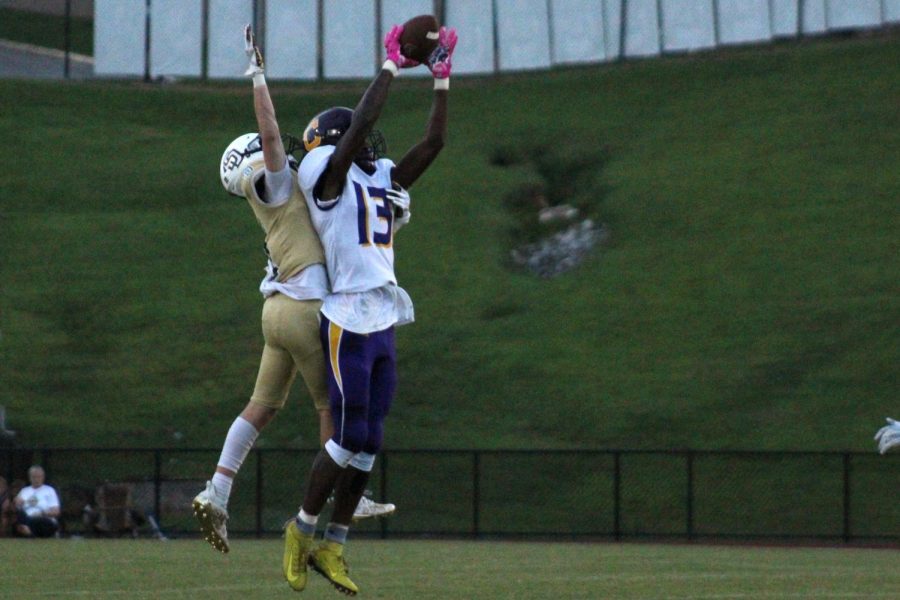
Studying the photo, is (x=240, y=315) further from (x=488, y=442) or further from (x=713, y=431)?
(x=713, y=431)

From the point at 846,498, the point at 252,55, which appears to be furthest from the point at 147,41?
the point at 252,55

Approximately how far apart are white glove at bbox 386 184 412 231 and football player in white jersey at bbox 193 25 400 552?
14mm

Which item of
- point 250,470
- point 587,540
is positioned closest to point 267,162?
point 587,540

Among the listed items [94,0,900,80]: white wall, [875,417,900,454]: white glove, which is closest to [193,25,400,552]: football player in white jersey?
[875,417,900,454]: white glove

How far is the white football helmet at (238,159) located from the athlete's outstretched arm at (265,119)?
17 cm

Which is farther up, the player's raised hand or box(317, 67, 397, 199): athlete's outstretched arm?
the player's raised hand

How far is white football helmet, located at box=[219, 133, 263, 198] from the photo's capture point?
8344mm

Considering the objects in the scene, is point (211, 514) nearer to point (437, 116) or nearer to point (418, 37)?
point (437, 116)

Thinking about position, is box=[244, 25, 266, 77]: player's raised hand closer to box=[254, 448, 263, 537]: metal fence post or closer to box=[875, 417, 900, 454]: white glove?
box=[875, 417, 900, 454]: white glove

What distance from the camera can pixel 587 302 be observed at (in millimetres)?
30141

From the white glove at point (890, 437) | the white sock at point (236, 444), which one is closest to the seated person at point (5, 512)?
the white sock at point (236, 444)

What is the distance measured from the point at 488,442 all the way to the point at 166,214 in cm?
1164

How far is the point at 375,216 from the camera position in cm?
819

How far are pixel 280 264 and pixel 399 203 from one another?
67 centimetres
